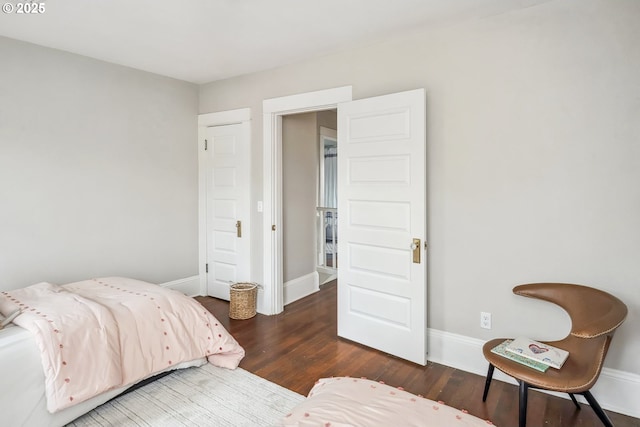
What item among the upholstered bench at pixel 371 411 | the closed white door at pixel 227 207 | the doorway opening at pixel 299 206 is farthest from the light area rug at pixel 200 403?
the doorway opening at pixel 299 206

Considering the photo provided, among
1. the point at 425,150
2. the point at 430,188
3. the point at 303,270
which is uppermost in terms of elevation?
the point at 425,150

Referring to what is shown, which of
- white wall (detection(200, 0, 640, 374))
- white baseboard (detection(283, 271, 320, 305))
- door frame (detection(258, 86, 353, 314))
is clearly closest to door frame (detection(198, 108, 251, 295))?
door frame (detection(258, 86, 353, 314))

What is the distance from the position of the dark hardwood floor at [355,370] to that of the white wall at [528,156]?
0.38m

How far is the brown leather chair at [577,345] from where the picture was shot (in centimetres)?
177

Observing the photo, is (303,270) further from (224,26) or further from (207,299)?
(224,26)

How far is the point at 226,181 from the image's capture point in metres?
4.07

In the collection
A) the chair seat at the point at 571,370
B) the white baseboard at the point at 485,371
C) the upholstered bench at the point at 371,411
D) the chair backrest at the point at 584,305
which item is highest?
the chair backrest at the point at 584,305

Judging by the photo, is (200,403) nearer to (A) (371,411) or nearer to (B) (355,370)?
(B) (355,370)

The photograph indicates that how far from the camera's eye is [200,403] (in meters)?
2.21

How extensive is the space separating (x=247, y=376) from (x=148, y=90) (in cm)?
309

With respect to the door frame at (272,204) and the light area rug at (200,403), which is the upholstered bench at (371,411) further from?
the door frame at (272,204)

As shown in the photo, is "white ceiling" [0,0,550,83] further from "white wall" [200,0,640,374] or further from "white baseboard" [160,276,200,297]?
"white baseboard" [160,276,200,297]

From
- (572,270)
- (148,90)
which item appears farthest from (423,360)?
(148,90)

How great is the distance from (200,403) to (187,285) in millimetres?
2220
